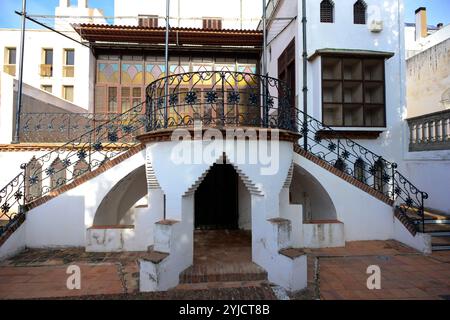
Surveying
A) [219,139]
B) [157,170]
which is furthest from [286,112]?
[157,170]

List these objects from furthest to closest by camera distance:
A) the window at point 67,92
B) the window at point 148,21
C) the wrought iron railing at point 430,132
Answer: the window at point 67,92, the window at point 148,21, the wrought iron railing at point 430,132

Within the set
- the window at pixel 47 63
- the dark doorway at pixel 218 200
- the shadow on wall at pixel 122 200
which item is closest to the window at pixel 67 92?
the window at pixel 47 63

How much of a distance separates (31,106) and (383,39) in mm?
12629

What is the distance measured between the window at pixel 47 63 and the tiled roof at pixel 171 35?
22.0 ft

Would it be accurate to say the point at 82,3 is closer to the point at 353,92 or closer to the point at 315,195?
the point at 353,92

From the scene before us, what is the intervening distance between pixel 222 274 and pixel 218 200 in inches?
147

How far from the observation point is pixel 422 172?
27.7 ft

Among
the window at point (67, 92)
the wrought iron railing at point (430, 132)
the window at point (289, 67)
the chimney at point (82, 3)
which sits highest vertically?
the chimney at point (82, 3)

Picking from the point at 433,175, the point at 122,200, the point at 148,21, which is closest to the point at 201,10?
the point at 148,21

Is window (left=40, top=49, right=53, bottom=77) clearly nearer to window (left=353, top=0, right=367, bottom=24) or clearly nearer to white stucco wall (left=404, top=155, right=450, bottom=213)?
window (left=353, top=0, right=367, bottom=24)

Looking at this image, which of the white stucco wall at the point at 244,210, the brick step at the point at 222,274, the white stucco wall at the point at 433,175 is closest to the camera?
the brick step at the point at 222,274

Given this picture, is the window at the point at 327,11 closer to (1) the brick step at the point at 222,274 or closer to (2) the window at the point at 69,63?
(1) the brick step at the point at 222,274

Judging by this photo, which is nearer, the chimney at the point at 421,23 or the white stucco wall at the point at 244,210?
the white stucco wall at the point at 244,210

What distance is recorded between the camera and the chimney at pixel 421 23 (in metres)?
17.5
